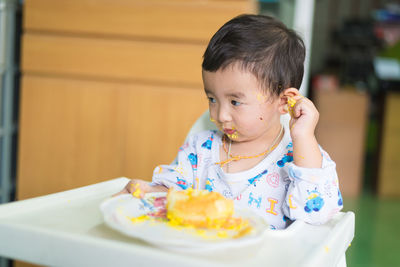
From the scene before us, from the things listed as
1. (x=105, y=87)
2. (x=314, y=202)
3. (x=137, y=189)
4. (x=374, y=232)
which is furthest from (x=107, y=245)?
(x=374, y=232)

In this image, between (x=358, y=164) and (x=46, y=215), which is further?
(x=358, y=164)

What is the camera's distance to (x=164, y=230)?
2.07 feet

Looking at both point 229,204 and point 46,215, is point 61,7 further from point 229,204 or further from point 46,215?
point 229,204

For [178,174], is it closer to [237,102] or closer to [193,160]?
[193,160]

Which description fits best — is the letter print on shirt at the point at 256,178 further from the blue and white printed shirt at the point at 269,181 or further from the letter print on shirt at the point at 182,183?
the letter print on shirt at the point at 182,183

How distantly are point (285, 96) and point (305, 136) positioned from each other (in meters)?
0.17

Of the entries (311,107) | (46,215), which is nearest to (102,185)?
(46,215)

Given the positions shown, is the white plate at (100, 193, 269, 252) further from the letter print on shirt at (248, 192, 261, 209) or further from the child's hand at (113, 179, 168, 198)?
the letter print on shirt at (248, 192, 261, 209)

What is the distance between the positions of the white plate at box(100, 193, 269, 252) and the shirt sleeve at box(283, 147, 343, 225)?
0.14 m

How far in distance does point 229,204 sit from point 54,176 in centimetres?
159

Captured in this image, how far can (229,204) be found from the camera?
66cm

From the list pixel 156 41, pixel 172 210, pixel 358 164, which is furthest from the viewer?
pixel 358 164

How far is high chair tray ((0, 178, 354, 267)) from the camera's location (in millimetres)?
562

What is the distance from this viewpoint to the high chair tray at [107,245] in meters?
0.56
